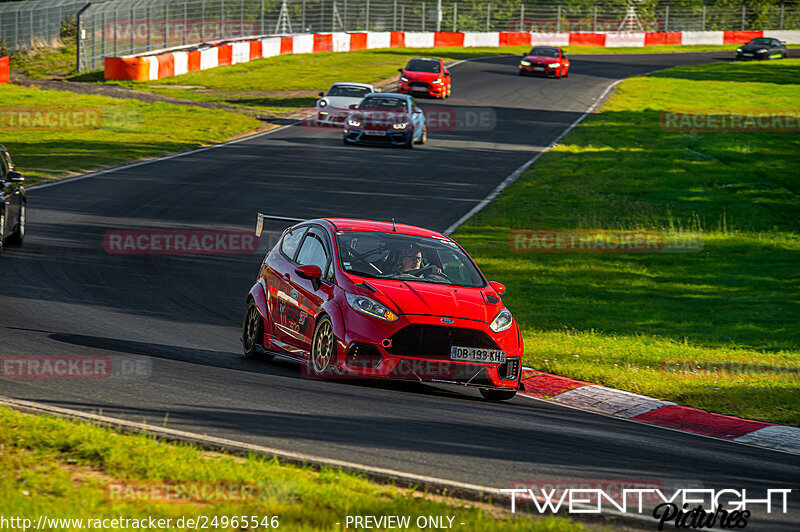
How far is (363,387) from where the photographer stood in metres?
9.90

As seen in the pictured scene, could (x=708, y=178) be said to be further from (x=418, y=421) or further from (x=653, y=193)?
(x=418, y=421)

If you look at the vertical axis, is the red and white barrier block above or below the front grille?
below

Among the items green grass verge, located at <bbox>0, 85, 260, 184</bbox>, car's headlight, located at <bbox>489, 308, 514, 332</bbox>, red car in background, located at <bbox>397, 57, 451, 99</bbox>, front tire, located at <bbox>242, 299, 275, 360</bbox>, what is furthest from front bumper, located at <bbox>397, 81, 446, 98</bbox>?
car's headlight, located at <bbox>489, 308, 514, 332</bbox>

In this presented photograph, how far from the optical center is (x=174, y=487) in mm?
6039

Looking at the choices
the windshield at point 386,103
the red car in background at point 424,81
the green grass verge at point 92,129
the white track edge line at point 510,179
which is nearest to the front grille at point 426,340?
the white track edge line at point 510,179

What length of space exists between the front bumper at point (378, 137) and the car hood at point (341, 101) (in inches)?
142

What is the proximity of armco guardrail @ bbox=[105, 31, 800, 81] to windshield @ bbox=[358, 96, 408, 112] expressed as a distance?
18.3 meters

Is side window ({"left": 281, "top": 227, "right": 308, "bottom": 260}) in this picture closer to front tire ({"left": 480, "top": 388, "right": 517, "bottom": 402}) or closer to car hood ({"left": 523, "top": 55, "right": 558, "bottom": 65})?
front tire ({"left": 480, "top": 388, "right": 517, "bottom": 402})

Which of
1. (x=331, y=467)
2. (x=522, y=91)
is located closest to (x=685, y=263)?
(x=331, y=467)

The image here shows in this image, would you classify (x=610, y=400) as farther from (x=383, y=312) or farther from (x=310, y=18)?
(x=310, y=18)

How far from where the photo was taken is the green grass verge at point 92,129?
28.8 m

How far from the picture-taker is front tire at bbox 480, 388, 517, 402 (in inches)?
406

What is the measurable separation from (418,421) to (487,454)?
0.98 metres

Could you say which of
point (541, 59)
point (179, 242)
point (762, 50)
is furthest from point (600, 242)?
point (762, 50)
